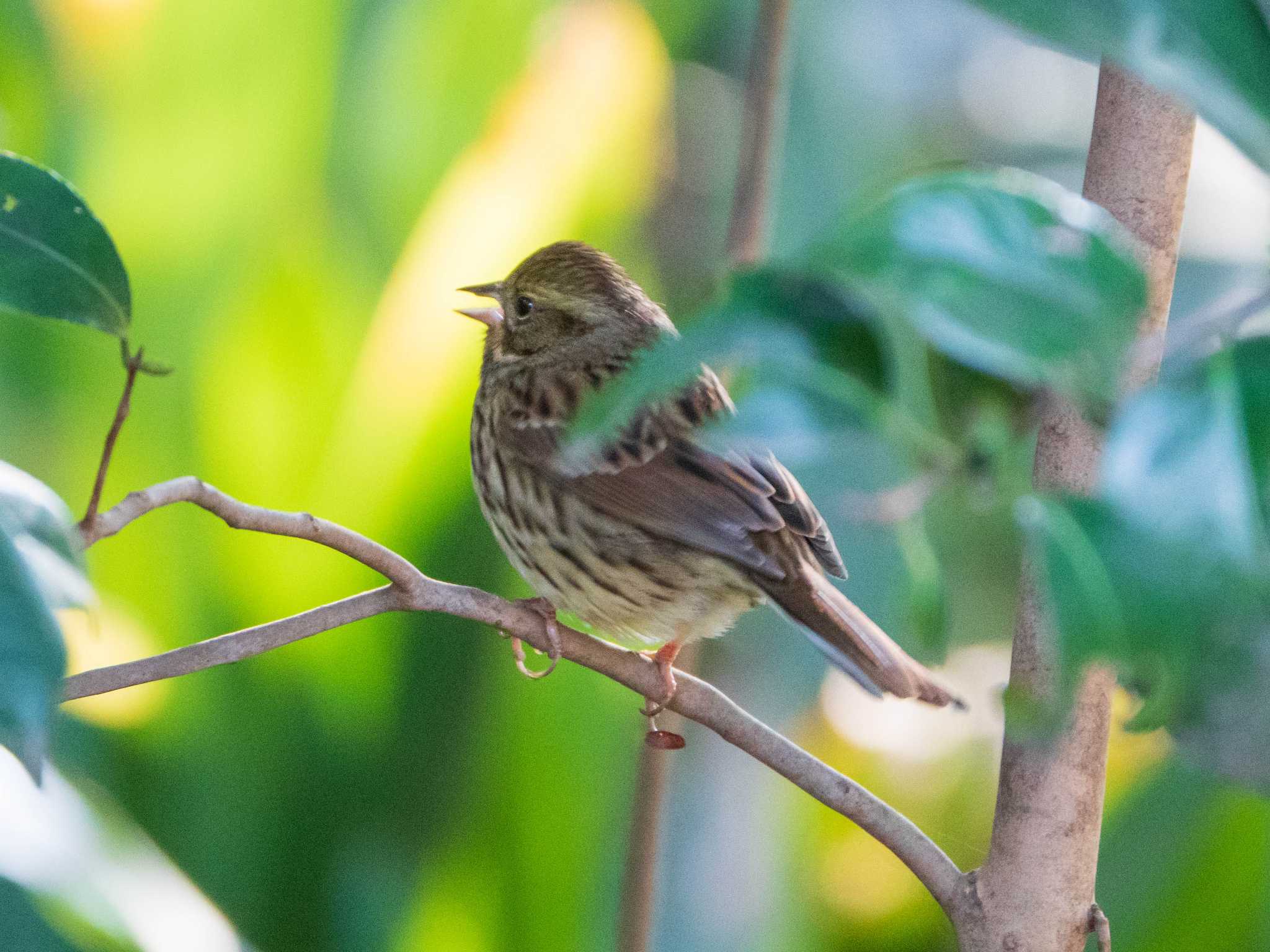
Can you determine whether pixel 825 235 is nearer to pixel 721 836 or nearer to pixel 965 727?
pixel 721 836

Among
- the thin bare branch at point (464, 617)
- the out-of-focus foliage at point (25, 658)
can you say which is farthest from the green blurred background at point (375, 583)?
the out-of-focus foliage at point (25, 658)

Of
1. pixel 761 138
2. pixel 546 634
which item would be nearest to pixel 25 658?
pixel 546 634

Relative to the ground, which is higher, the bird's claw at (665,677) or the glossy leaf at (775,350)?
the bird's claw at (665,677)

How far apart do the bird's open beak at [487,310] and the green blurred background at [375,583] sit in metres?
0.25

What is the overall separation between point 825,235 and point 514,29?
2244mm

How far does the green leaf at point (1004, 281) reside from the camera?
1.65 ft

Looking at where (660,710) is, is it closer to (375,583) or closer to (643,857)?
(643,857)

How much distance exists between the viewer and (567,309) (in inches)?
77.8

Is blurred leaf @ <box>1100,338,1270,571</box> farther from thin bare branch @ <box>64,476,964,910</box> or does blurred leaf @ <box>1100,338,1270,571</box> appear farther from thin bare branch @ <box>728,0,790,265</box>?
thin bare branch @ <box>728,0,790,265</box>

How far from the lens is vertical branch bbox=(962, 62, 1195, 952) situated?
104 cm

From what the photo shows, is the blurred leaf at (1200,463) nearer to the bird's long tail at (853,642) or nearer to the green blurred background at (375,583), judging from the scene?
the bird's long tail at (853,642)

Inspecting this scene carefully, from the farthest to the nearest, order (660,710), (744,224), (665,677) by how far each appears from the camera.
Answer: (744,224)
(660,710)
(665,677)

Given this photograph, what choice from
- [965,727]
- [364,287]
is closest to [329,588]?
[364,287]

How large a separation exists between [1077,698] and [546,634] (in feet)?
1.64
